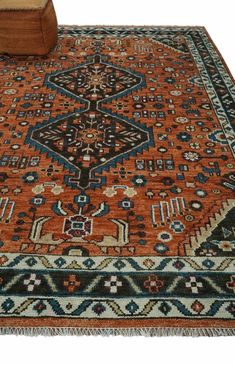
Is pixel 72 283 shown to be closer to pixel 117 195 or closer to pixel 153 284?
pixel 153 284

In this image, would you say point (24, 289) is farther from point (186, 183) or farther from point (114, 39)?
point (114, 39)

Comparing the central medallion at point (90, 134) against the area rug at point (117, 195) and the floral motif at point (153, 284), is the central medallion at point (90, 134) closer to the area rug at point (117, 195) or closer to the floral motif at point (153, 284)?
the area rug at point (117, 195)

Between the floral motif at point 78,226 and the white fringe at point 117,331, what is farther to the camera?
the floral motif at point 78,226

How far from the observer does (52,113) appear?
405 cm

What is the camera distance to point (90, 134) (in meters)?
3.76

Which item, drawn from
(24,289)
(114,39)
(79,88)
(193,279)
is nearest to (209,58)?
(114,39)

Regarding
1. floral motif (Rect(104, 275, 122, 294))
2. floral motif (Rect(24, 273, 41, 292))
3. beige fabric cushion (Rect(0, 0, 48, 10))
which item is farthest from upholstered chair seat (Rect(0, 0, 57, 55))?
floral motif (Rect(104, 275, 122, 294))

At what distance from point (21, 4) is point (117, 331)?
3.78 metres

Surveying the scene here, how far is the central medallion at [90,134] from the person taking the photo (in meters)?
3.46

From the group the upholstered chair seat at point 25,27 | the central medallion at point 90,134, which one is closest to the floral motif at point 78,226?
the central medallion at point 90,134

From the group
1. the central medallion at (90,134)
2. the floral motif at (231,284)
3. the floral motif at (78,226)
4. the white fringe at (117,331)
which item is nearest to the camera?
the white fringe at (117,331)

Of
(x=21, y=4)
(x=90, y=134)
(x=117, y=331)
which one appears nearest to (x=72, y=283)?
(x=117, y=331)

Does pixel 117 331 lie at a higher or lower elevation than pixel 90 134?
lower

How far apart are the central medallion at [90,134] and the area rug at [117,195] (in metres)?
0.01
